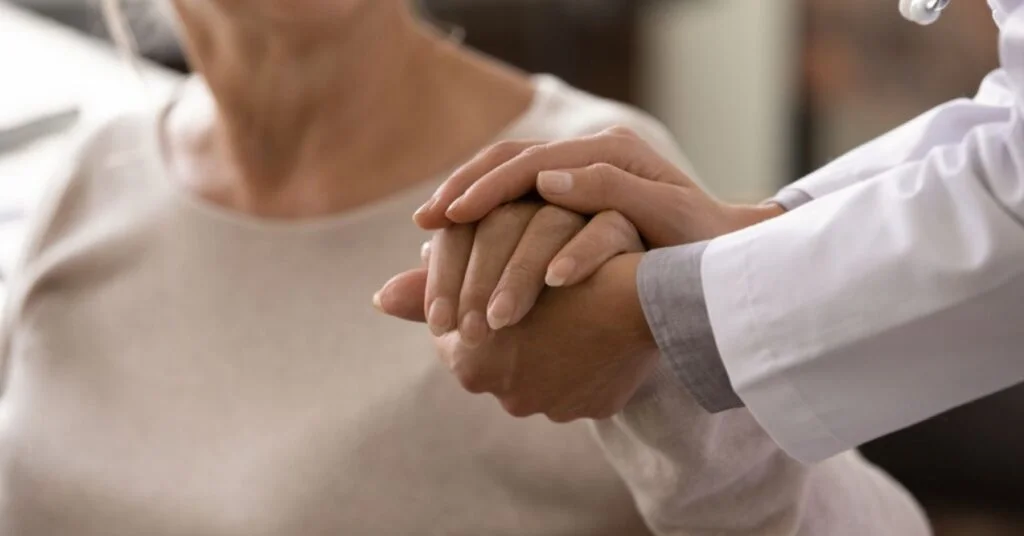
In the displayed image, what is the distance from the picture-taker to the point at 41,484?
105 cm

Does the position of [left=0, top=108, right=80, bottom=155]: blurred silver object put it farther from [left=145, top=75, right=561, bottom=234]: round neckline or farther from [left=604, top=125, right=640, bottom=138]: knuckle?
[left=604, top=125, right=640, bottom=138]: knuckle

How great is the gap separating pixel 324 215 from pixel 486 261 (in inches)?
16.2

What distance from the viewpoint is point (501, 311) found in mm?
700

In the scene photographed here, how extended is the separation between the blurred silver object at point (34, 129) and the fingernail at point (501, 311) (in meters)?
0.82

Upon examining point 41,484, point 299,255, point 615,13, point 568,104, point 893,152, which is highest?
point 893,152

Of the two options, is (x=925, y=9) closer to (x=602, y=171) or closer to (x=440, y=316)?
(x=602, y=171)

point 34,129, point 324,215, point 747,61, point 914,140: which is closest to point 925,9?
point 914,140

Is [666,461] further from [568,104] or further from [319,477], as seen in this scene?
[568,104]

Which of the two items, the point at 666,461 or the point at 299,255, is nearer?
the point at 666,461

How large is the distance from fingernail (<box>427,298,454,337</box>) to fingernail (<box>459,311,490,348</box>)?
0.01m

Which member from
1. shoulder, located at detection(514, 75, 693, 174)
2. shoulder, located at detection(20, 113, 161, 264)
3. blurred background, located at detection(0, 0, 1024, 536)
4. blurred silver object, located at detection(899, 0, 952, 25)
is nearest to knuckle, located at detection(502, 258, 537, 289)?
blurred silver object, located at detection(899, 0, 952, 25)

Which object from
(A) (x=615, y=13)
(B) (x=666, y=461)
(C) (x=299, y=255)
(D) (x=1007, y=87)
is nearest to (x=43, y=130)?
(C) (x=299, y=255)

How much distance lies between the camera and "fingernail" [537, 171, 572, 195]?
0.74 meters

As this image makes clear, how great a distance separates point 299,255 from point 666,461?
1.42 ft
